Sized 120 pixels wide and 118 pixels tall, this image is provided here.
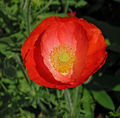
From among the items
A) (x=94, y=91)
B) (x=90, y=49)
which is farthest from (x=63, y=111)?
(x=90, y=49)

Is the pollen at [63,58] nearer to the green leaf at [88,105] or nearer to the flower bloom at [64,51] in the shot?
the flower bloom at [64,51]

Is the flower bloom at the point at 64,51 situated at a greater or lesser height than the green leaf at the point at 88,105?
greater

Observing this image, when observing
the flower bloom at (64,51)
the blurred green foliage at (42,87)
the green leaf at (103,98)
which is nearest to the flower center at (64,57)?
the flower bloom at (64,51)

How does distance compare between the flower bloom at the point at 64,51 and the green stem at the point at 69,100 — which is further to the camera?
the green stem at the point at 69,100

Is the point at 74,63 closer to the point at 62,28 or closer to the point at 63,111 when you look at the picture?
the point at 62,28

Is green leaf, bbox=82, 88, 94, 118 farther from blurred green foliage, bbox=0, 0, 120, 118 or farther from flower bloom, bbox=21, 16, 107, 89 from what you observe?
flower bloom, bbox=21, 16, 107, 89

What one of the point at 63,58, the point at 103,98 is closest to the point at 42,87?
the point at 63,58

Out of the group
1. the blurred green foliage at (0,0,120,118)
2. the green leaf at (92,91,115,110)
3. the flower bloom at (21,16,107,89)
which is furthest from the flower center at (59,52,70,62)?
the green leaf at (92,91,115,110)
